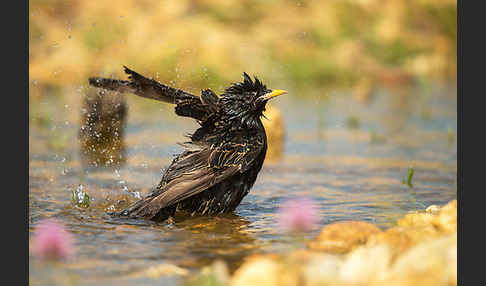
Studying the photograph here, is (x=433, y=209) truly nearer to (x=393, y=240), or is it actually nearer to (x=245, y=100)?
(x=393, y=240)

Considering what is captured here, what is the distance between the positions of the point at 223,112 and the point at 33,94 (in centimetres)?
957

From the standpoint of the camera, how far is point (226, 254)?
5273mm

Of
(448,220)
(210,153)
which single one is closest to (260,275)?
(448,220)

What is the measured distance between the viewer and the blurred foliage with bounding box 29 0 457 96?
55.5 feet

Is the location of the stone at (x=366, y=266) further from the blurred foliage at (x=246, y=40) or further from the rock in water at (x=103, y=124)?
the blurred foliage at (x=246, y=40)

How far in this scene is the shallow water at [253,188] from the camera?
17.4 ft

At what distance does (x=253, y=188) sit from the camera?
27.0 ft

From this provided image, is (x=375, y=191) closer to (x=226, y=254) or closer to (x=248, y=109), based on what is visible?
(x=248, y=109)

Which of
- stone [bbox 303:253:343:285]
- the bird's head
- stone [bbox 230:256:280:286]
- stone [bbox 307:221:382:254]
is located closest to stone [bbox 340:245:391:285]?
stone [bbox 303:253:343:285]

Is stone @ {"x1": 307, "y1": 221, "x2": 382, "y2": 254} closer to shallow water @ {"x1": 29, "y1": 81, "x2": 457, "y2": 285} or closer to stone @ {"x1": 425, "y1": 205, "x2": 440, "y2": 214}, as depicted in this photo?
shallow water @ {"x1": 29, "y1": 81, "x2": 457, "y2": 285}

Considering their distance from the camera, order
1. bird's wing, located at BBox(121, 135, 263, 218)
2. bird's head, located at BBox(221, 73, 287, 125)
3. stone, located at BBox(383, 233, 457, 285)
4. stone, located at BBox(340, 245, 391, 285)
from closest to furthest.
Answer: stone, located at BBox(383, 233, 457, 285) → stone, located at BBox(340, 245, 391, 285) → bird's wing, located at BBox(121, 135, 263, 218) → bird's head, located at BBox(221, 73, 287, 125)

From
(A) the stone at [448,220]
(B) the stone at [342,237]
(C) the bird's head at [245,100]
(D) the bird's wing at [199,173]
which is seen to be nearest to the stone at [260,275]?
(B) the stone at [342,237]

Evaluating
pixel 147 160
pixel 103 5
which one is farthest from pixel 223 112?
pixel 103 5

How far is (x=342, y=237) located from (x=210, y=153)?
68.1 inches
